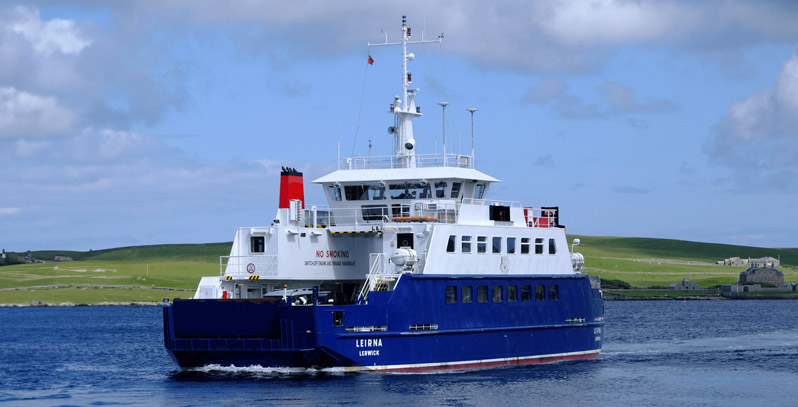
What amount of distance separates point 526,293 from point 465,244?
12.7 ft

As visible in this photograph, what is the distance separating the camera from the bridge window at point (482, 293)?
3803 cm

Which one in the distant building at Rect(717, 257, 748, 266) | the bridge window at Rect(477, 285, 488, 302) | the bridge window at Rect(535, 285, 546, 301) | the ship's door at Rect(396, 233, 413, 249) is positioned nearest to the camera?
the ship's door at Rect(396, 233, 413, 249)

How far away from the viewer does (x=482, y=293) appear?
38219 millimetres

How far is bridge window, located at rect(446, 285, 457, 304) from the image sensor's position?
36594 mm

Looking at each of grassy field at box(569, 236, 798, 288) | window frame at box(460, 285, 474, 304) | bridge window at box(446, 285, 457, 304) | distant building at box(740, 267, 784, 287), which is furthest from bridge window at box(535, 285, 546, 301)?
distant building at box(740, 267, 784, 287)

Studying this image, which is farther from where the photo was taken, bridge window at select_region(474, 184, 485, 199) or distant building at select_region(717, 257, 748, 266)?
distant building at select_region(717, 257, 748, 266)

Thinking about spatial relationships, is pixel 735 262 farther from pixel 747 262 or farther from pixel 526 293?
pixel 526 293

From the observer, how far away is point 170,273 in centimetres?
14575

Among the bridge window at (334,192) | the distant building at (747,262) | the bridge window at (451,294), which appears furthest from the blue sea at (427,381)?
the distant building at (747,262)

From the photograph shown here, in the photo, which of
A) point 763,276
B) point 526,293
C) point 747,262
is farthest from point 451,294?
point 747,262

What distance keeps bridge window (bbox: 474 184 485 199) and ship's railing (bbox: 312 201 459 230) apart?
2.16 m

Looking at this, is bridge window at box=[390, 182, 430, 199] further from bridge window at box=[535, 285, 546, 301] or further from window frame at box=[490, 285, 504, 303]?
bridge window at box=[535, 285, 546, 301]

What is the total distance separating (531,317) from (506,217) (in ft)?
12.2

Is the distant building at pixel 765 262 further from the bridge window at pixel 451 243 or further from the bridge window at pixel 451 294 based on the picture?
the bridge window at pixel 451 294
